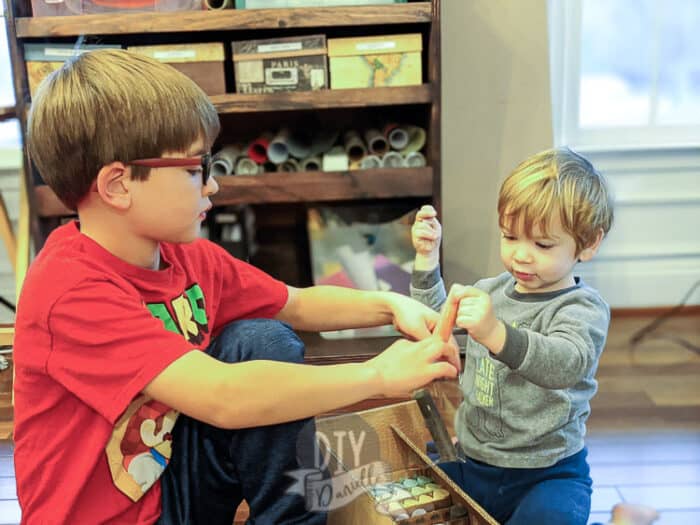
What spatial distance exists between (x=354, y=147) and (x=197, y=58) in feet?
1.49

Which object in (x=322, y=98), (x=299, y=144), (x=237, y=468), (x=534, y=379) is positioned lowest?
(x=237, y=468)

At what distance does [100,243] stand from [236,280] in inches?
11.1

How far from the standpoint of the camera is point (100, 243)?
0.98m

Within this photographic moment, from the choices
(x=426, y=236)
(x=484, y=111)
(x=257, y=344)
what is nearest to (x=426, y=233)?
(x=426, y=236)

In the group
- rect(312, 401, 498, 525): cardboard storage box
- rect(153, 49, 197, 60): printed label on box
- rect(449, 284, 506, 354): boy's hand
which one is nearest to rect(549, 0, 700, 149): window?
rect(153, 49, 197, 60): printed label on box

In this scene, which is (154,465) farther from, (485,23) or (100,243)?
(485,23)

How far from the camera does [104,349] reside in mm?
Result: 875

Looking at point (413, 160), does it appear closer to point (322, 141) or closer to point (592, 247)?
point (322, 141)

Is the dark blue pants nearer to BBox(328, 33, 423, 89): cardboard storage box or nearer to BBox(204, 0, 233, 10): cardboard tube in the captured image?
BBox(328, 33, 423, 89): cardboard storage box

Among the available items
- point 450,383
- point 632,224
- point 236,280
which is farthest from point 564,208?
point 632,224

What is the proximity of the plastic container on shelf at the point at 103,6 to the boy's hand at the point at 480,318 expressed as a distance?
3.85ft

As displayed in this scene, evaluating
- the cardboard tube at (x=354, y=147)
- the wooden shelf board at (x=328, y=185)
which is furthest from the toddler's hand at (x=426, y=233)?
the cardboard tube at (x=354, y=147)

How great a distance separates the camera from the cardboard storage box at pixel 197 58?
181cm

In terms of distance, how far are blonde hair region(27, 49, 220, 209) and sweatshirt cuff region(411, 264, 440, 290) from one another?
0.46 m
